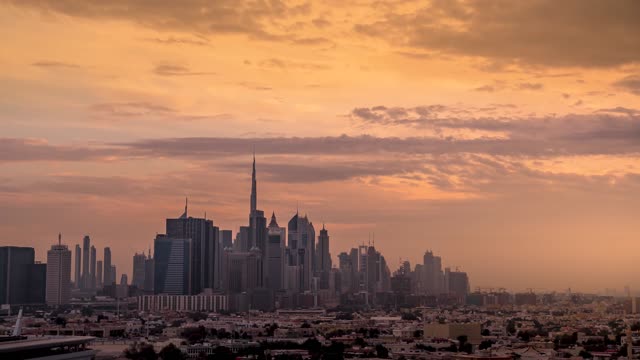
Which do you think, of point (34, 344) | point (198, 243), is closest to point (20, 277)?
point (198, 243)

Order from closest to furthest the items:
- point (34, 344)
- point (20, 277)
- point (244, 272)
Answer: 1. point (34, 344)
2. point (20, 277)
3. point (244, 272)

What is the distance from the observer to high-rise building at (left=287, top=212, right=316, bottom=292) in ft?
204

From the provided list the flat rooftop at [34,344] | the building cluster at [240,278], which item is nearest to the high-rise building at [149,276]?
the building cluster at [240,278]

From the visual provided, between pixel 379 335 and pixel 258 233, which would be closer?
pixel 379 335

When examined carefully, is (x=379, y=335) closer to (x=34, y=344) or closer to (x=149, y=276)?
(x=34, y=344)

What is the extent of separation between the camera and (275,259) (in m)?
59.8

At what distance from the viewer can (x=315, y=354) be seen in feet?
79.8

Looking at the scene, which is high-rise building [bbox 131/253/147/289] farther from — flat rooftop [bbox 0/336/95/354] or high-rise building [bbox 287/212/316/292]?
flat rooftop [bbox 0/336/95/354]

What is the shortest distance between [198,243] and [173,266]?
1.61 meters

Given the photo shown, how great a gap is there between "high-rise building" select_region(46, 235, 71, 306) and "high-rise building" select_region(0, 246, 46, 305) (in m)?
0.97

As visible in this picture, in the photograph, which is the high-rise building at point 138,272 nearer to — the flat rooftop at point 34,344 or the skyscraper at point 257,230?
the skyscraper at point 257,230

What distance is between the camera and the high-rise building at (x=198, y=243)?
181 feet

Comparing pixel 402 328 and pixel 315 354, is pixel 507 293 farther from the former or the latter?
pixel 315 354

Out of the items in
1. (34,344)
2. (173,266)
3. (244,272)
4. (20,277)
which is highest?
(173,266)
